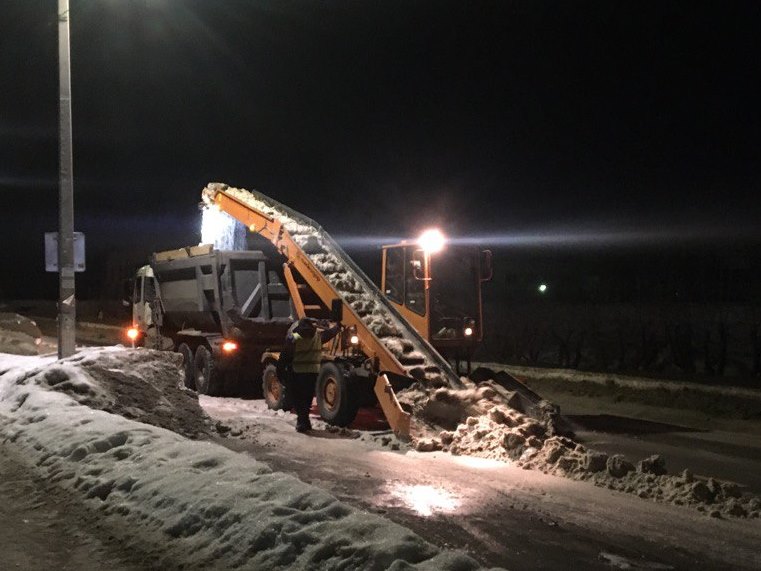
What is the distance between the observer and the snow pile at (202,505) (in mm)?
5098

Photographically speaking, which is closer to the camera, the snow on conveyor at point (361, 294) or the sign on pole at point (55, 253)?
the snow on conveyor at point (361, 294)

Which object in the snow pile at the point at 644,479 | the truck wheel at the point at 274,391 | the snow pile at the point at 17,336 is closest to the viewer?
the snow pile at the point at 644,479

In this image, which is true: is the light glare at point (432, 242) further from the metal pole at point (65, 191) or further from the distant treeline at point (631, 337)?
the distant treeline at point (631, 337)

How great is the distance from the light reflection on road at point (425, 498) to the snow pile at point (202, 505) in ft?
4.25

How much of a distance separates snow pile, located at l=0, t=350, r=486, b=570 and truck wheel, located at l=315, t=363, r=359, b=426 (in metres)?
3.29

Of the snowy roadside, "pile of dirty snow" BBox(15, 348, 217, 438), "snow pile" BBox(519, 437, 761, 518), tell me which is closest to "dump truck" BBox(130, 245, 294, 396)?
"pile of dirty snow" BBox(15, 348, 217, 438)

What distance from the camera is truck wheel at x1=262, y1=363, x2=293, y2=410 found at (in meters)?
13.6

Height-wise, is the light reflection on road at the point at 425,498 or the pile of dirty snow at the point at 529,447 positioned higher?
the pile of dirty snow at the point at 529,447

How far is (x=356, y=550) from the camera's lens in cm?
503

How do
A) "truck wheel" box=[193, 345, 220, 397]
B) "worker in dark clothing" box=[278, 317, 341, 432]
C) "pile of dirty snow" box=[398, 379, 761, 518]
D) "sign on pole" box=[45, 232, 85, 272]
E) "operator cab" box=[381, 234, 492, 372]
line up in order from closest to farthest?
"pile of dirty snow" box=[398, 379, 761, 518], "worker in dark clothing" box=[278, 317, 341, 432], "operator cab" box=[381, 234, 492, 372], "sign on pole" box=[45, 232, 85, 272], "truck wheel" box=[193, 345, 220, 397]

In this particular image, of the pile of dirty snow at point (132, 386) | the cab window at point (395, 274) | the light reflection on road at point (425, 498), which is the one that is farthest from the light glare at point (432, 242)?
the light reflection on road at point (425, 498)

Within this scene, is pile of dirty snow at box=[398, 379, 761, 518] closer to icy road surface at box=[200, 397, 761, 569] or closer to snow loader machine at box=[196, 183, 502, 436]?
icy road surface at box=[200, 397, 761, 569]

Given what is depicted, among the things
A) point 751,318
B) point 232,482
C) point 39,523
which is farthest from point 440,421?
point 751,318

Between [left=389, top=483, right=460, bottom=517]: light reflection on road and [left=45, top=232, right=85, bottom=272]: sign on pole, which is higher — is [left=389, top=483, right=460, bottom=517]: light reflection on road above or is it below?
below
